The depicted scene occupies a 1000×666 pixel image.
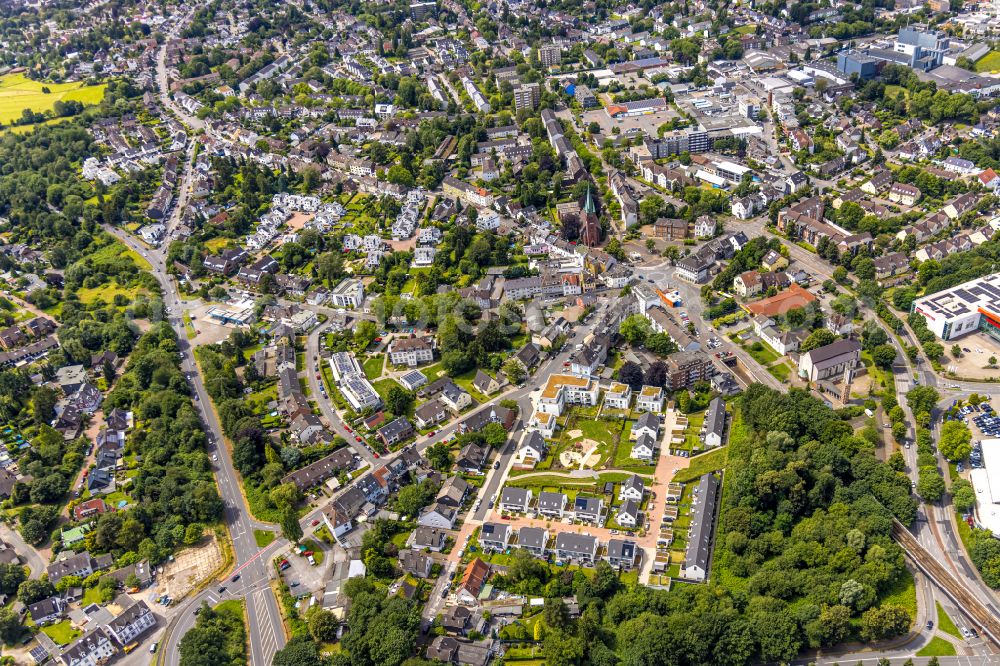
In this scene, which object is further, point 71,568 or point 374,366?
point 374,366

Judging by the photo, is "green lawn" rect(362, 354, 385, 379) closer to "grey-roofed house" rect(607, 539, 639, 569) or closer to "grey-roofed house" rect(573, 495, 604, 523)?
"grey-roofed house" rect(573, 495, 604, 523)

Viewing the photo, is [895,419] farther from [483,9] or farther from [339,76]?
[483,9]

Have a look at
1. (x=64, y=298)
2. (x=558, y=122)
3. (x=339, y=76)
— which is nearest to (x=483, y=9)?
(x=339, y=76)

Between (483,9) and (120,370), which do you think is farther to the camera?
(483,9)

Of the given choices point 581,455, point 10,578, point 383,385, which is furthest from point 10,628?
point 581,455

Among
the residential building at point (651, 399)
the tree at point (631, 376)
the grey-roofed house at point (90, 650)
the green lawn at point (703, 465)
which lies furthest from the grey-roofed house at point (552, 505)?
the grey-roofed house at point (90, 650)

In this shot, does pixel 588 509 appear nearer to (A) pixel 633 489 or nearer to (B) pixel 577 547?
(A) pixel 633 489
